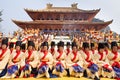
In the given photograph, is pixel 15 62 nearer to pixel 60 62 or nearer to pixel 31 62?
pixel 31 62

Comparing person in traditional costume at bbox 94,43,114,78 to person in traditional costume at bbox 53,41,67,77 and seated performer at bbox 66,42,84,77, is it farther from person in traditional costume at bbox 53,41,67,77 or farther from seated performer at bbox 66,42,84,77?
person in traditional costume at bbox 53,41,67,77

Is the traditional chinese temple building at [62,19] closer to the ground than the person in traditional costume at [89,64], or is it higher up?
higher up

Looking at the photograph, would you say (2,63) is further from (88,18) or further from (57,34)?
(88,18)

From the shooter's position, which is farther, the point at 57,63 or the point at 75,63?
the point at 75,63

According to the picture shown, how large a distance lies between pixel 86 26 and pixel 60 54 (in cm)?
3158

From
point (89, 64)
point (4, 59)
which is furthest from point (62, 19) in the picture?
point (4, 59)

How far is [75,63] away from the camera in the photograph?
8398 mm

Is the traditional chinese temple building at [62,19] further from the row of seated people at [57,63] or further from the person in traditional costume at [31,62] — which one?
the person in traditional costume at [31,62]

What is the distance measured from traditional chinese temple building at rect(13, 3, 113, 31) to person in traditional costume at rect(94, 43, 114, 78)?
30.4 metres

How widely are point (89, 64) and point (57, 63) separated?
124 centimetres

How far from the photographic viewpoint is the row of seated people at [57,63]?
8008 mm

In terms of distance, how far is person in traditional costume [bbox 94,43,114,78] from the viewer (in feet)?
26.7

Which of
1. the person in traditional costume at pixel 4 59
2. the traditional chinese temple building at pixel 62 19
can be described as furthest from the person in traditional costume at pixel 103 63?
the traditional chinese temple building at pixel 62 19

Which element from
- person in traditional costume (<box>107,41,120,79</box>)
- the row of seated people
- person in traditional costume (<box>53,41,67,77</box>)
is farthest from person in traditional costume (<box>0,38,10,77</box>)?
person in traditional costume (<box>107,41,120,79</box>)
